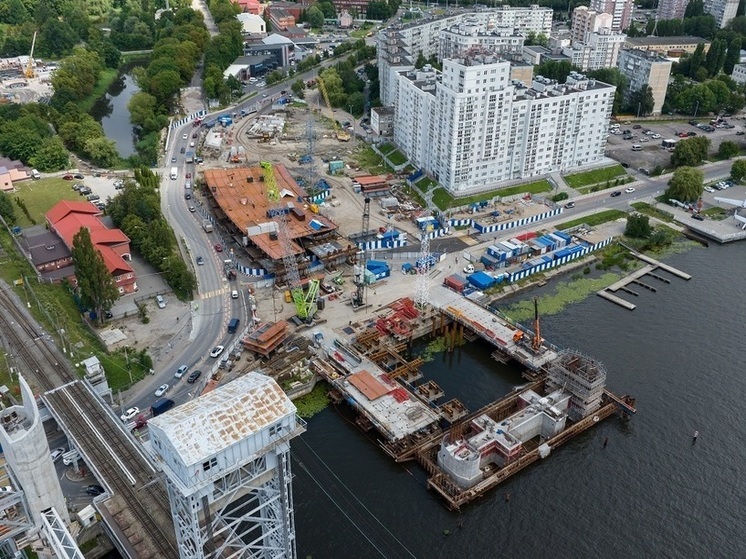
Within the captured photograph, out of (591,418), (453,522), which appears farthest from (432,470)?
(591,418)

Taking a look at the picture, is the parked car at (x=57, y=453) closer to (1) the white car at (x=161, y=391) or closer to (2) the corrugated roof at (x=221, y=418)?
(1) the white car at (x=161, y=391)

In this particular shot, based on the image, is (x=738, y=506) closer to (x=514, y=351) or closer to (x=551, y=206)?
(x=514, y=351)

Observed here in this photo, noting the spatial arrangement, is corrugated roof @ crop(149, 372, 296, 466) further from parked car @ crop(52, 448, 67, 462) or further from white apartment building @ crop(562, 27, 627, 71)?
white apartment building @ crop(562, 27, 627, 71)

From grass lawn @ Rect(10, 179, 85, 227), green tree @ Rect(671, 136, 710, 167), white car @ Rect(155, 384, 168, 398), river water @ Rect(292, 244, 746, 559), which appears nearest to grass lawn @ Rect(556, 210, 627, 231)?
green tree @ Rect(671, 136, 710, 167)

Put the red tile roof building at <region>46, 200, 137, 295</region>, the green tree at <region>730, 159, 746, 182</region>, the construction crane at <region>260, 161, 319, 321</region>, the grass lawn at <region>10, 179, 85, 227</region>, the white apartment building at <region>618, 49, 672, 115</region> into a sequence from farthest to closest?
the white apartment building at <region>618, 49, 672, 115</region>, the green tree at <region>730, 159, 746, 182</region>, the grass lawn at <region>10, 179, 85, 227</region>, the red tile roof building at <region>46, 200, 137, 295</region>, the construction crane at <region>260, 161, 319, 321</region>

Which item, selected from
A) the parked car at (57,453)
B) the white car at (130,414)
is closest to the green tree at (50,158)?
the white car at (130,414)

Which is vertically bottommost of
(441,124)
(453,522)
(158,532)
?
(453,522)

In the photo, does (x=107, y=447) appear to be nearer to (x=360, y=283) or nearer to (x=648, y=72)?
(x=360, y=283)
